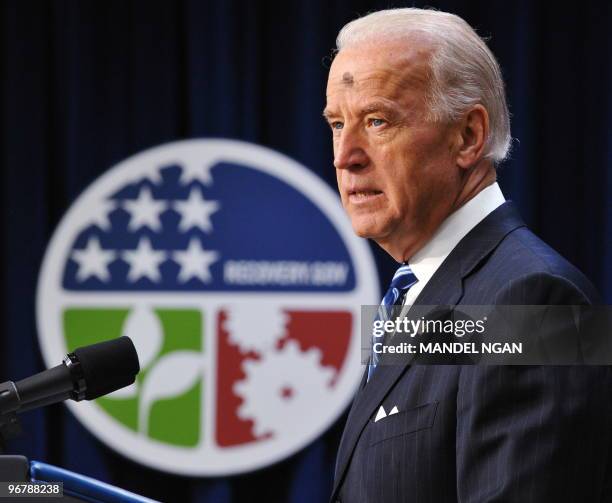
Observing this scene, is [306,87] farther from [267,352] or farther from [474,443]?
[474,443]

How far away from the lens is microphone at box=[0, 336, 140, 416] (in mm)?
819

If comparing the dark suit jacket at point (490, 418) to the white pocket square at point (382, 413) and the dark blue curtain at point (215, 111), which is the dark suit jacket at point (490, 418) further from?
the dark blue curtain at point (215, 111)

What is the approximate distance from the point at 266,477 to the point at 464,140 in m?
1.53

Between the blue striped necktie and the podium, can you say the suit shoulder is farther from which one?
the podium

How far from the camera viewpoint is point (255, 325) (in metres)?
2.39

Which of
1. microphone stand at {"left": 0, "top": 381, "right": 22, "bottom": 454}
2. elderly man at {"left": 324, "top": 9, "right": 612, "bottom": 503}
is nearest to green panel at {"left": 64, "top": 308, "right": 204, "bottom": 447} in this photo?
elderly man at {"left": 324, "top": 9, "right": 612, "bottom": 503}

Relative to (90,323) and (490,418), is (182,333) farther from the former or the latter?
(490,418)

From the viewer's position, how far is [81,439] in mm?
2477

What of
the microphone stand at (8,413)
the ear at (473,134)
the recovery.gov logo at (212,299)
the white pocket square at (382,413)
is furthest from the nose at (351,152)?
the recovery.gov logo at (212,299)

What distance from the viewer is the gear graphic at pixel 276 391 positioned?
2385mm

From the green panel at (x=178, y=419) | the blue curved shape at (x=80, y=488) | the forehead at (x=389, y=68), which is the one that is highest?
the forehead at (x=389, y=68)

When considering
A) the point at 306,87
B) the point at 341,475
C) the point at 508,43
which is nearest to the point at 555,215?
the point at 508,43

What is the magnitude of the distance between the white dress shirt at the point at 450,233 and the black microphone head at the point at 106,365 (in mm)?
360

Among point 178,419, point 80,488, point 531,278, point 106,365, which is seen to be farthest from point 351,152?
point 178,419
